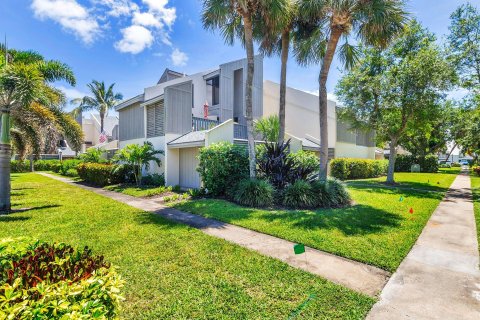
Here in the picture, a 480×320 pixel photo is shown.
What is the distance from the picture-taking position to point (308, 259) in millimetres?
4848

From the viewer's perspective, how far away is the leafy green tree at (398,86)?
14.8 m

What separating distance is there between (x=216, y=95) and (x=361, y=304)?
63.4ft

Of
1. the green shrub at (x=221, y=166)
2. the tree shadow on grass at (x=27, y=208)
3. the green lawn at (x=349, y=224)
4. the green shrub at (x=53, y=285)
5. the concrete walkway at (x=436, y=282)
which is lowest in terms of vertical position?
the concrete walkway at (x=436, y=282)

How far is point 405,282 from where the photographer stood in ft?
13.1

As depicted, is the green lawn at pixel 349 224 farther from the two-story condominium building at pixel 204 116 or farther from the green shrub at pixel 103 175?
the green shrub at pixel 103 175

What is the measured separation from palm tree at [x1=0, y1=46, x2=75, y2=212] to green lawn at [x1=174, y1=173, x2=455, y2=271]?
5958 mm

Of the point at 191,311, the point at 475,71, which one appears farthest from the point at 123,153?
the point at 475,71

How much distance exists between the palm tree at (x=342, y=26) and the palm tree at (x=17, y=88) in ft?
33.9

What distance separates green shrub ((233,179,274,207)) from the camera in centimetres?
965

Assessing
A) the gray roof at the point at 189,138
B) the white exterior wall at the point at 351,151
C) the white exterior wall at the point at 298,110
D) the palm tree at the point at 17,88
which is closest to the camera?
the palm tree at the point at 17,88

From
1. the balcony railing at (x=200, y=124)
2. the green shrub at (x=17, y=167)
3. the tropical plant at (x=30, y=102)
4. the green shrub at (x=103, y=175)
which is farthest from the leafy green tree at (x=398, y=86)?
the green shrub at (x=17, y=167)

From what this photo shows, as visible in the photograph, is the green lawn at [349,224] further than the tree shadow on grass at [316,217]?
No

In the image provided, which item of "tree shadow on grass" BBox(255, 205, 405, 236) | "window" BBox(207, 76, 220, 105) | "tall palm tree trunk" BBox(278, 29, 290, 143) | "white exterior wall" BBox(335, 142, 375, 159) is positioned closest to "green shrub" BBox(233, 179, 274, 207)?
"tree shadow on grass" BBox(255, 205, 405, 236)

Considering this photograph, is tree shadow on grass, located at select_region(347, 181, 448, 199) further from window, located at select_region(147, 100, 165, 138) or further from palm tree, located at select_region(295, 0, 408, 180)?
window, located at select_region(147, 100, 165, 138)
